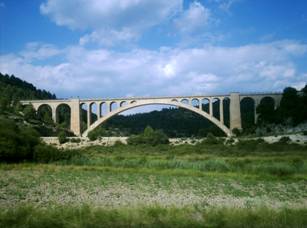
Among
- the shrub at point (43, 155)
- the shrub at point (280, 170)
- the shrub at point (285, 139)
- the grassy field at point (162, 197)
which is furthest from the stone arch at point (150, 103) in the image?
the shrub at point (280, 170)

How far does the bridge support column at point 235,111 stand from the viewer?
58.7 m

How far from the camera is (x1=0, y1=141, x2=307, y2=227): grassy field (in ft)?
26.5

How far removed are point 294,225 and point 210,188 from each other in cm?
843

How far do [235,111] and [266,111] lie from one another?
4497 mm

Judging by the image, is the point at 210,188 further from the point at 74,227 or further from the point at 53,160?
the point at 53,160

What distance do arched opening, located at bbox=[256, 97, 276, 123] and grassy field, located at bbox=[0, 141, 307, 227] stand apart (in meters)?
33.4

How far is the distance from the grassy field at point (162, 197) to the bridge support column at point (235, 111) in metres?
33.8

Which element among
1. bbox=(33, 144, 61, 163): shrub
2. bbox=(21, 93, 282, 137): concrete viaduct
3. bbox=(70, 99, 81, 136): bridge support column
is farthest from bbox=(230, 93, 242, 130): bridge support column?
bbox=(33, 144, 61, 163): shrub

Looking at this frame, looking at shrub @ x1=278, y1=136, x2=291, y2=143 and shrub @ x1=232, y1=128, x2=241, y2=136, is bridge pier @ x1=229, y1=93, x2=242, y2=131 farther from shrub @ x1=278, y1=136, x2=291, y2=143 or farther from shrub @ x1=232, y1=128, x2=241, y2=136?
shrub @ x1=278, y1=136, x2=291, y2=143

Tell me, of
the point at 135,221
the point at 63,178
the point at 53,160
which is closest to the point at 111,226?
the point at 135,221

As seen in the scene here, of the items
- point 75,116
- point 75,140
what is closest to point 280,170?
point 75,140

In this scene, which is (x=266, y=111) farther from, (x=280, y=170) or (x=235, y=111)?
(x=280, y=170)

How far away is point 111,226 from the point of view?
7.63 metres

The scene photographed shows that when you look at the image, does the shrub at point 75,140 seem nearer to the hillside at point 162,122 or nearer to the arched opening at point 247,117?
the arched opening at point 247,117
